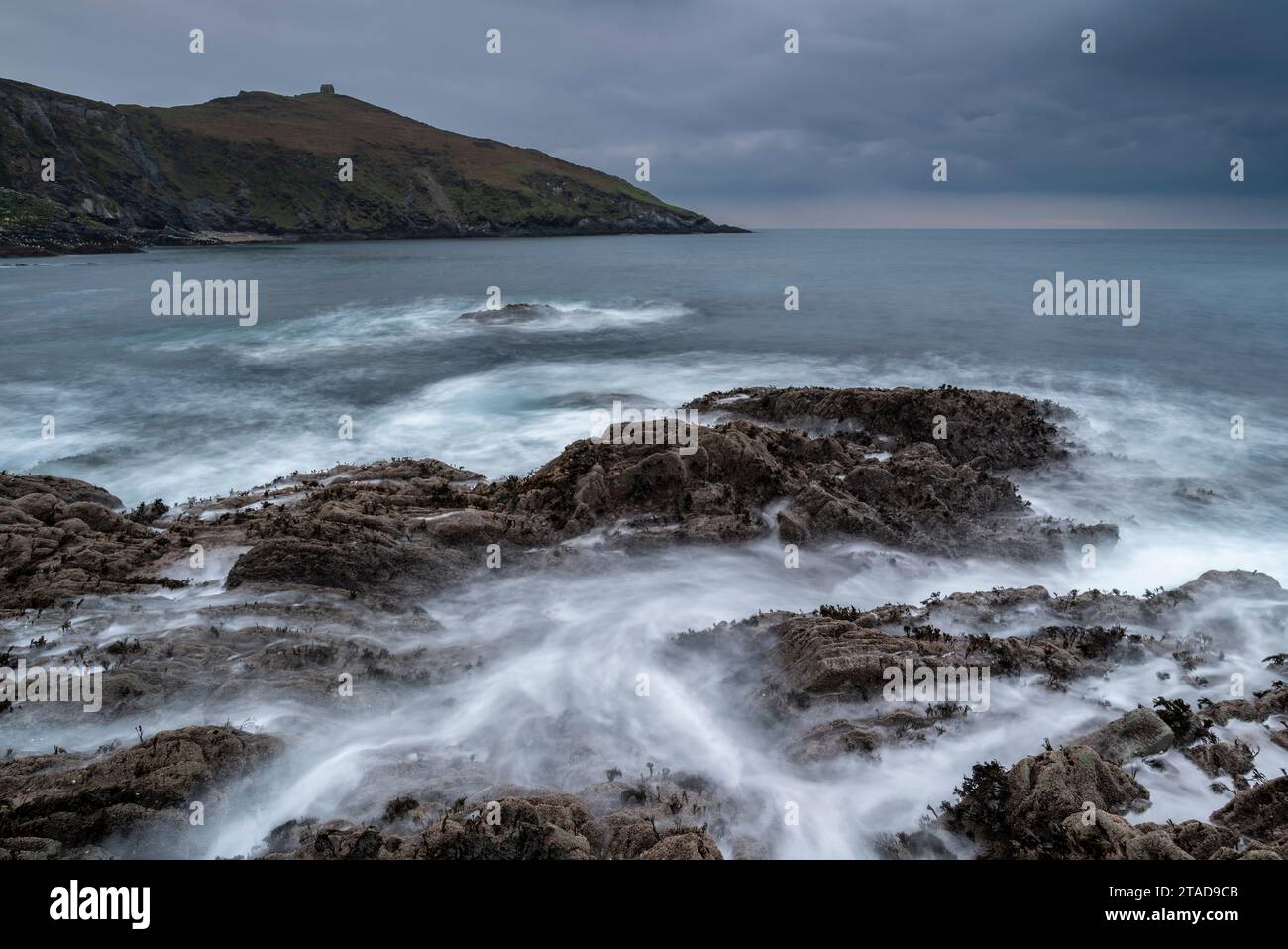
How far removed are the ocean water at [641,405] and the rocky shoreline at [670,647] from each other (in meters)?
0.38

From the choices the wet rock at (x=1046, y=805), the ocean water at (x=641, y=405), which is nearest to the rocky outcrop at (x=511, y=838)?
the ocean water at (x=641, y=405)

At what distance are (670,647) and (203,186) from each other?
625 feet

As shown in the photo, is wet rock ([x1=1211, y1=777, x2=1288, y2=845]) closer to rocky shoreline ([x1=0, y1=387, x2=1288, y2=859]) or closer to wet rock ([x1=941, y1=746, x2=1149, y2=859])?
rocky shoreline ([x1=0, y1=387, x2=1288, y2=859])

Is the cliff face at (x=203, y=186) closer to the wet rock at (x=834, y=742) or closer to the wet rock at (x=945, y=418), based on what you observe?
the wet rock at (x=945, y=418)

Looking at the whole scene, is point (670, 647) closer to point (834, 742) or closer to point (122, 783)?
point (834, 742)

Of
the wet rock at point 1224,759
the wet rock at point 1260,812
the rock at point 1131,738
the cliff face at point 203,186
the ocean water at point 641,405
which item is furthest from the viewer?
the cliff face at point 203,186

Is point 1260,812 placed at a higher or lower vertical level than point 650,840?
higher

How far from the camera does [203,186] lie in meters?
154

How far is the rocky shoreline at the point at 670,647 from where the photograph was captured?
702 centimetres

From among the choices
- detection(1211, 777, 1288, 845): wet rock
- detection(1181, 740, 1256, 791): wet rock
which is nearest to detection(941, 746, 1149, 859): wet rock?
detection(1211, 777, 1288, 845): wet rock

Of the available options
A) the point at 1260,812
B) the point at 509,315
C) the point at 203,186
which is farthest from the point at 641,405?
the point at 203,186

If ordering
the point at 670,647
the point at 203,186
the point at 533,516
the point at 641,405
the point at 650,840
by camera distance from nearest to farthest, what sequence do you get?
1. the point at 650,840
2. the point at 670,647
3. the point at 533,516
4. the point at 641,405
5. the point at 203,186

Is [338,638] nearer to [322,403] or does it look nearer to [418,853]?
[418,853]

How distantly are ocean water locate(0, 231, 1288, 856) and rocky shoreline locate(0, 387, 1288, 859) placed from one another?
15.0 inches
